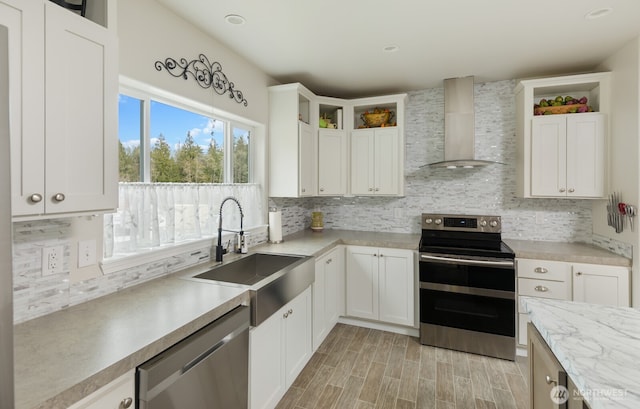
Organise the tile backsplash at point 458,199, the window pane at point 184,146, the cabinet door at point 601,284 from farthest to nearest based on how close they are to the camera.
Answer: the tile backsplash at point 458,199
the cabinet door at point 601,284
the window pane at point 184,146

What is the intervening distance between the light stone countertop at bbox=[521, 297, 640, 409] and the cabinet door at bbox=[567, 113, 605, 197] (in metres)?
1.88

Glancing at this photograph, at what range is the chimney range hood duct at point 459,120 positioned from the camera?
3178 millimetres


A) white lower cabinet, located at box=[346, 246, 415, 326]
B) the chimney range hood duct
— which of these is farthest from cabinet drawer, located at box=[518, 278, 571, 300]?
the chimney range hood duct

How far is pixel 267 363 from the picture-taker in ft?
6.15

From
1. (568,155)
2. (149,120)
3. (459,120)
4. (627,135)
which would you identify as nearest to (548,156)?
(568,155)

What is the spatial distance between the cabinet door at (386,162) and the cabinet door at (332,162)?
371 millimetres

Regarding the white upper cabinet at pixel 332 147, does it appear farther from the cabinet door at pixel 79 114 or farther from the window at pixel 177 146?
the cabinet door at pixel 79 114

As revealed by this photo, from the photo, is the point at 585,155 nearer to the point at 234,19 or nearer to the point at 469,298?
the point at 469,298

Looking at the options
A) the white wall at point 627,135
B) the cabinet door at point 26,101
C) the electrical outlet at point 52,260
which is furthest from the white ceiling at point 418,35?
the electrical outlet at point 52,260

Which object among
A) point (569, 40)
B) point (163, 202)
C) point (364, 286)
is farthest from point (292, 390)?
point (569, 40)

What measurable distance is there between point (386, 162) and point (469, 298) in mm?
1589

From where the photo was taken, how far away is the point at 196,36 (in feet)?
7.06

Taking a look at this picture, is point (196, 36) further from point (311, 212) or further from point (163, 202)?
point (311, 212)

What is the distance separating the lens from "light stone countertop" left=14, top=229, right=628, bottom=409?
34.4 inches
